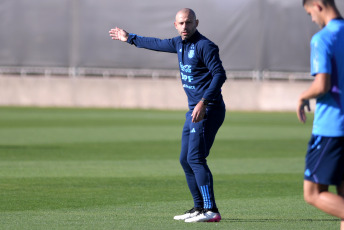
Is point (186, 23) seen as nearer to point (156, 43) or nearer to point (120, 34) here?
point (156, 43)

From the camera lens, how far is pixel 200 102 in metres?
7.97

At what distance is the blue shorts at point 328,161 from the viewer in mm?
5973

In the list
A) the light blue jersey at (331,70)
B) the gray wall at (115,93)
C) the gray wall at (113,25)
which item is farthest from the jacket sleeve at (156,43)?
the gray wall at (113,25)

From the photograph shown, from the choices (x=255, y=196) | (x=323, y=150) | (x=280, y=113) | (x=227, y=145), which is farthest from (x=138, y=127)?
(x=323, y=150)

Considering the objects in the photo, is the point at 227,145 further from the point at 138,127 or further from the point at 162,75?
the point at 162,75

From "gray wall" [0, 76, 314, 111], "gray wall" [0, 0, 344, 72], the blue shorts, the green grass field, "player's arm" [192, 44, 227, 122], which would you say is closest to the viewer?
the blue shorts

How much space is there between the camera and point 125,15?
36812mm

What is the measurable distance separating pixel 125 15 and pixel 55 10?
3.01m

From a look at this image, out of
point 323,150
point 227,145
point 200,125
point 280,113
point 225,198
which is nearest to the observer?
point 323,150

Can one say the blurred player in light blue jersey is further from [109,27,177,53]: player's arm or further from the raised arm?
the raised arm

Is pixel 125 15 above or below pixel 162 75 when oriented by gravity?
above

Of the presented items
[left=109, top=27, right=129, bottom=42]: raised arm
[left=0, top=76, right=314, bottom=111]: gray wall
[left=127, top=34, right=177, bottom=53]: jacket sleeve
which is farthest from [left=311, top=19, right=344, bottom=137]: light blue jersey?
[left=0, top=76, right=314, bottom=111]: gray wall

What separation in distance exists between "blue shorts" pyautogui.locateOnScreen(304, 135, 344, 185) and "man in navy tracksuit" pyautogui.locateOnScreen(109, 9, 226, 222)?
2.09 metres

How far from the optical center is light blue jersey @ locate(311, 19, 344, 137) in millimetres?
5973
